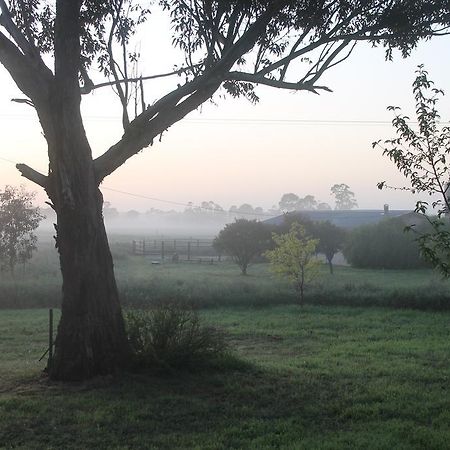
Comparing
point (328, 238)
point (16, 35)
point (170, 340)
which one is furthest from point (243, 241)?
point (16, 35)

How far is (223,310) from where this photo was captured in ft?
72.0

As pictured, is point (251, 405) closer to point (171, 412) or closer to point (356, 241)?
point (171, 412)

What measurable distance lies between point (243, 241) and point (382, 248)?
12.1m

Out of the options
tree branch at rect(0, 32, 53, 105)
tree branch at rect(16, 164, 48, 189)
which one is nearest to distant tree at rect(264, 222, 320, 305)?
tree branch at rect(16, 164, 48, 189)

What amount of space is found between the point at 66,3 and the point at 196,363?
591 centimetres

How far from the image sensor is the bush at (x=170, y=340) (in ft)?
30.4

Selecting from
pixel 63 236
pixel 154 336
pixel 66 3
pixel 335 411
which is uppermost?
pixel 66 3

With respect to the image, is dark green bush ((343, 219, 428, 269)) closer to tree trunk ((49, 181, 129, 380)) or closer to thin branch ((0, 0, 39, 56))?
tree trunk ((49, 181, 129, 380))

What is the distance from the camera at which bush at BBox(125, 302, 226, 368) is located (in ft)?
30.4

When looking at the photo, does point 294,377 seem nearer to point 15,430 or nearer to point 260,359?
point 260,359

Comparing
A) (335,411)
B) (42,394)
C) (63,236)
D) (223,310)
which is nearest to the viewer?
(335,411)

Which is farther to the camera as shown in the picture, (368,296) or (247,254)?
(247,254)

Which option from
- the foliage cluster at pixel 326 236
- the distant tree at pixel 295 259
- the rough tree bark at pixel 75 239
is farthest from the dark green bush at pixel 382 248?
the rough tree bark at pixel 75 239

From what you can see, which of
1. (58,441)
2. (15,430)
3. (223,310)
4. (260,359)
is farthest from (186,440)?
(223,310)
